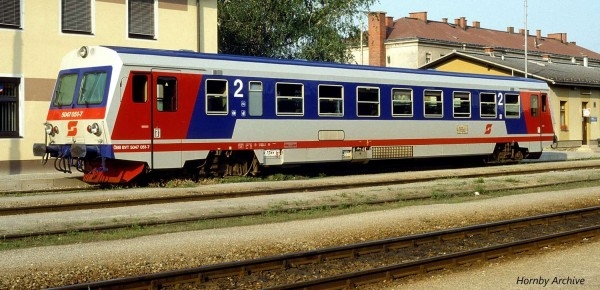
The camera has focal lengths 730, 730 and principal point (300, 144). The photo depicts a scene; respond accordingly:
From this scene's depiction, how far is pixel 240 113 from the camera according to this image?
1886 cm

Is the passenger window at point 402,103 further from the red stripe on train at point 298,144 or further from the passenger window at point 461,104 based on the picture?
the passenger window at point 461,104

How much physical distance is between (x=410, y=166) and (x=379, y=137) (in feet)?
12.6

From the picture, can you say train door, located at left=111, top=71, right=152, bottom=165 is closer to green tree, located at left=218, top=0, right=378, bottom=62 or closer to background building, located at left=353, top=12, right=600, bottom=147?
green tree, located at left=218, top=0, right=378, bottom=62

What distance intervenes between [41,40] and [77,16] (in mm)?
1537

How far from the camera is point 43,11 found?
23438 millimetres

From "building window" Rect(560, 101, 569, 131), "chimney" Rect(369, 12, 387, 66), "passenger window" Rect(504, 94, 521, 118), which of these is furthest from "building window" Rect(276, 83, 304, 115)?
"chimney" Rect(369, 12, 387, 66)

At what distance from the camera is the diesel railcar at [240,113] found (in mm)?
17078

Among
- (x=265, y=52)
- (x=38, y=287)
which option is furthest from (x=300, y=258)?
(x=265, y=52)

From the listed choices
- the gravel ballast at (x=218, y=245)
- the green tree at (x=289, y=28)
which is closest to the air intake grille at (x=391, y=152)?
the gravel ballast at (x=218, y=245)

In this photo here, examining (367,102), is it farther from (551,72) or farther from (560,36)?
(560,36)

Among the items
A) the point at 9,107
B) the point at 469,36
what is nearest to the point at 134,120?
the point at 9,107

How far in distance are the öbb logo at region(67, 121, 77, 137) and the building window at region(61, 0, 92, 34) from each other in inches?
291

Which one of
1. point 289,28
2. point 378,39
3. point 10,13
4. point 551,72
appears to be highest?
point 378,39

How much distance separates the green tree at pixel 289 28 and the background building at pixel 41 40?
39.5 feet
